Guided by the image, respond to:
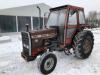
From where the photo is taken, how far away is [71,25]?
4.97 metres

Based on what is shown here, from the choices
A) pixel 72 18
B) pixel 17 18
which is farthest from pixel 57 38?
pixel 17 18

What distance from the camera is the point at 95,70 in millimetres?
4340

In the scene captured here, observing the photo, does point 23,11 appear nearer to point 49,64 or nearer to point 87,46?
point 87,46

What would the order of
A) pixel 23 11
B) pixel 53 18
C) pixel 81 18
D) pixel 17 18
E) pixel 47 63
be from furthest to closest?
pixel 23 11 < pixel 17 18 < pixel 81 18 < pixel 53 18 < pixel 47 63

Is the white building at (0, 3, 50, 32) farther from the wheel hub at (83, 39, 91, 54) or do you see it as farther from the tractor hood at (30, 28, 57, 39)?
the wheel hub at (83, 39, 91, 54)

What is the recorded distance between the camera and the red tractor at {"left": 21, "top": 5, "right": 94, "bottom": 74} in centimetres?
429

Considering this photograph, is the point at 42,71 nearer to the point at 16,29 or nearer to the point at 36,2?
the point at 16,29

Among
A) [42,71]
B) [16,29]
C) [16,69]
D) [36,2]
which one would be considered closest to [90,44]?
[42,71]

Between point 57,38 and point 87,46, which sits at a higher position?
point 57,38

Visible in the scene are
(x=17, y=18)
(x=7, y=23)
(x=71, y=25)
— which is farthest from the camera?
(x=17, y=18)

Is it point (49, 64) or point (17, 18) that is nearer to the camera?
point (49, 64)

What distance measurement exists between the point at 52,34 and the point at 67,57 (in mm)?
1476

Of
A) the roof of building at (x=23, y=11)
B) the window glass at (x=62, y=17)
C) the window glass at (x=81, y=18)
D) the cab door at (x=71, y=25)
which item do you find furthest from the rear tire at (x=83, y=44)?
the roof of building at (x=23, y=11)

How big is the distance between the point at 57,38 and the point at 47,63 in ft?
3.84
